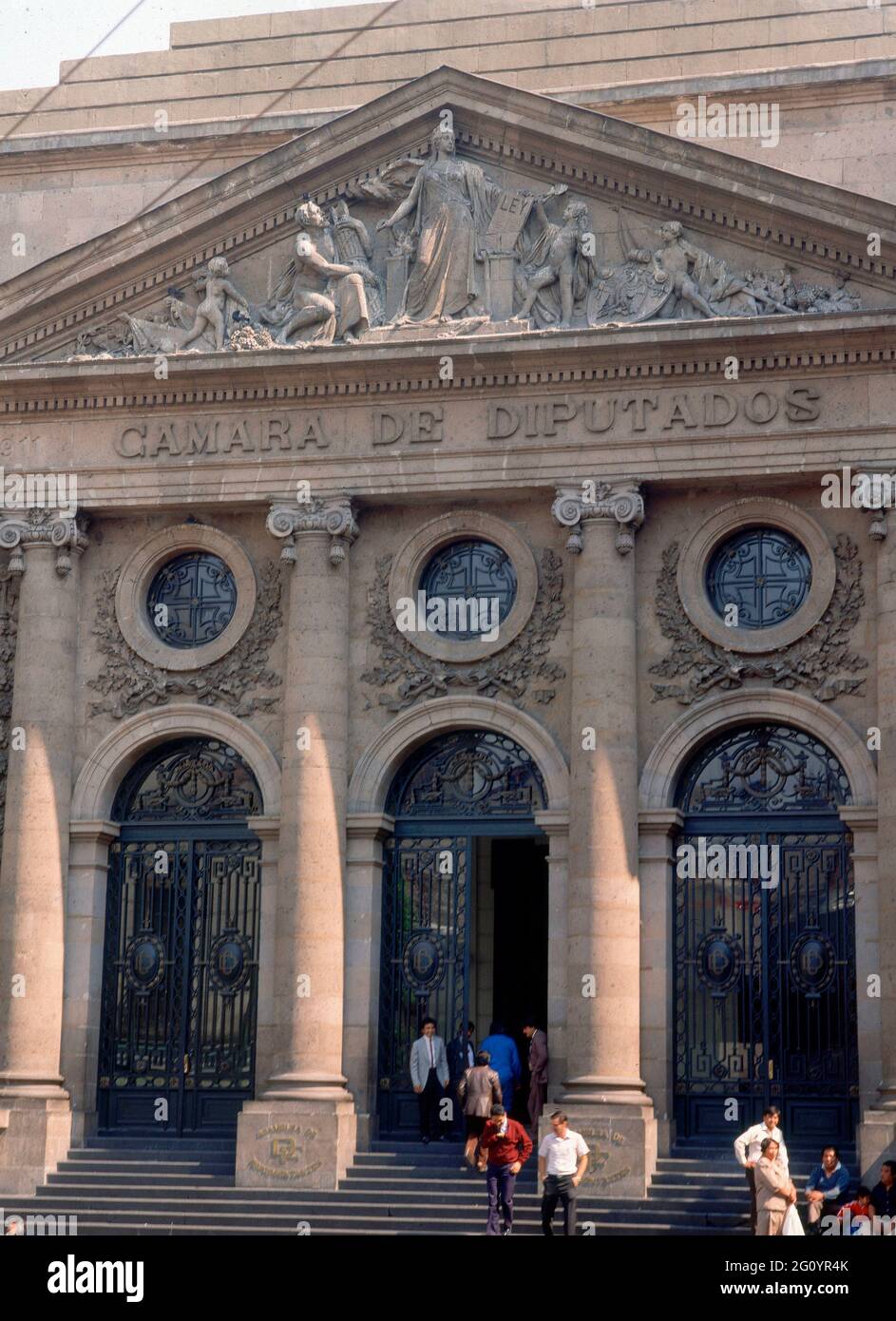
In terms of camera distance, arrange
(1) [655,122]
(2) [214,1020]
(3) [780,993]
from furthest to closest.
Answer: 1. (1) [655,122]
2. (2) [214,1020]
3. (3) [780,993]

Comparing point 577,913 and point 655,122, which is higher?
point 655,122

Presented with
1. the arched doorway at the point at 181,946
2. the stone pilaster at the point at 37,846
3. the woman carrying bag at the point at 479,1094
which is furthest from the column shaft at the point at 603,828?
the stone pilaster at the point at 37,846

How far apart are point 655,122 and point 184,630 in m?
10.9

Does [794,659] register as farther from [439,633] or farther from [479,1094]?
[479,1094]

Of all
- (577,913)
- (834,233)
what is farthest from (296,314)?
(577,913)

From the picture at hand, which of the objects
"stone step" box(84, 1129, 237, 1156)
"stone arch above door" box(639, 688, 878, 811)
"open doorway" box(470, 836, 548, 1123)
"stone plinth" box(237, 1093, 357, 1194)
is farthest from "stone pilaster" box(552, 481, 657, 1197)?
"open doorway" box(470, 836, 548, 1123)

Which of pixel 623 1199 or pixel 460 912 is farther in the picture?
pixel 460 912

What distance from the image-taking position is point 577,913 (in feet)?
84.4

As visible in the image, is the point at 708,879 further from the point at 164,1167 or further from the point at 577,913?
the point at 164,1167

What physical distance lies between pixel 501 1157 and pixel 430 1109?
422 centimetres

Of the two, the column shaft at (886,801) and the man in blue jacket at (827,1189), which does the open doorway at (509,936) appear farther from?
the man in blue jacket at (827,1189)

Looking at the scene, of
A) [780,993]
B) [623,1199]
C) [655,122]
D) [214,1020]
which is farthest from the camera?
[655,122]

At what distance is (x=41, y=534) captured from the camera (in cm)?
2830

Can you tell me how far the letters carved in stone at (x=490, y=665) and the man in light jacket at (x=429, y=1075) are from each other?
4329 mm
